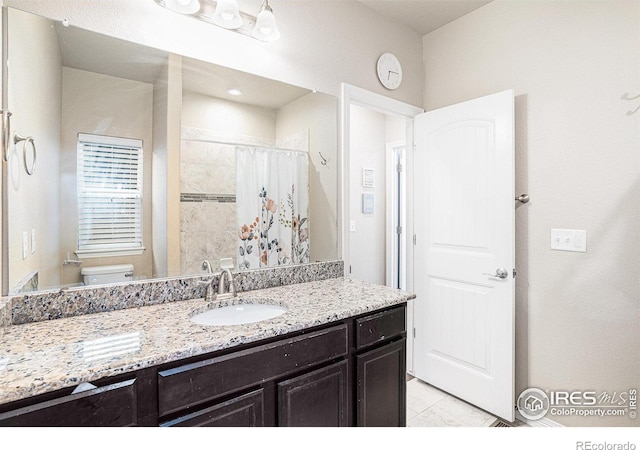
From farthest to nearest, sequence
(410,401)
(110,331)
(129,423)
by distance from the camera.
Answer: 1. (410,401)
2. (110,331)
3. (129,423)

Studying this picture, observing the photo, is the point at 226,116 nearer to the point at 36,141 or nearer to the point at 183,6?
the point at 183,6

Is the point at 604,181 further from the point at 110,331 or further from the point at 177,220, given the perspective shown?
the point at 110,331

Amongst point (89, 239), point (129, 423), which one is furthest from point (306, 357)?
point (89, 239)

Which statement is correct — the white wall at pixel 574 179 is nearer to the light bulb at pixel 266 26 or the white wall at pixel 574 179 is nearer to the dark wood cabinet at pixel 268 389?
the dark wood cabinet at pixel 268 389

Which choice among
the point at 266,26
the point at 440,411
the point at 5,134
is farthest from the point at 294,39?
the point at 440,411

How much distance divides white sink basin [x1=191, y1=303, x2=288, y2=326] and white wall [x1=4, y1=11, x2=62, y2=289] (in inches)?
23.5

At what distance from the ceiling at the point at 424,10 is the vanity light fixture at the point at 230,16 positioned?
2.97 ft

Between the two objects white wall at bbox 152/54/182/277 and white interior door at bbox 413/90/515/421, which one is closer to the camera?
white wall at bbox 152/54/182/277

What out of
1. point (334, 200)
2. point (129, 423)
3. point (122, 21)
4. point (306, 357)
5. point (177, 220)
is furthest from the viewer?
point (334, 200)

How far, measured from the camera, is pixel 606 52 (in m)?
1.76

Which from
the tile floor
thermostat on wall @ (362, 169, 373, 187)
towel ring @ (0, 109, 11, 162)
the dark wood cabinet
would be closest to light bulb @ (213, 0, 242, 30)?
towel ring @ (0, 109, 11, 162)

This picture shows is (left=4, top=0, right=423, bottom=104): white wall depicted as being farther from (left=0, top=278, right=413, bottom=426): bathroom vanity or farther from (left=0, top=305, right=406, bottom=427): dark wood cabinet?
(left=0, top=305, right=406, bottom=427): dark wood cabinet

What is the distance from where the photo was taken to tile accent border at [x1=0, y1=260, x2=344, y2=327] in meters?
1.17
